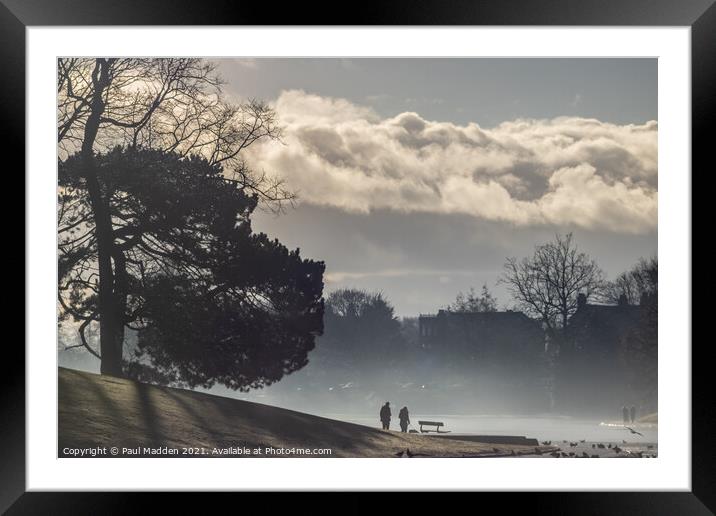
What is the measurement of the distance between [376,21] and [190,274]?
6077 mm

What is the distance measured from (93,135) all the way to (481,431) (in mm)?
7552

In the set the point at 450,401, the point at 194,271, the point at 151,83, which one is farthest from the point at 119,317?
the point at 450,401

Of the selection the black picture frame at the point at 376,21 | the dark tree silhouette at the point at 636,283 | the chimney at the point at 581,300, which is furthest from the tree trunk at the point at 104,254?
the dark tree silhouette at the point at 636,283

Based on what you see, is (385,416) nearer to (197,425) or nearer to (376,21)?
(197,425)

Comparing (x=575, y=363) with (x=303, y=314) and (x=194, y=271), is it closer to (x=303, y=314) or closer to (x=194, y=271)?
(x=303, y=314)

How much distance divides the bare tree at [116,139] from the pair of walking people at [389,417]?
12.3ft

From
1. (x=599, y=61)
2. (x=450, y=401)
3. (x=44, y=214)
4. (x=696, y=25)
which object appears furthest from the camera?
(x=450, y=401)

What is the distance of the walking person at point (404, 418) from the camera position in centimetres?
1447

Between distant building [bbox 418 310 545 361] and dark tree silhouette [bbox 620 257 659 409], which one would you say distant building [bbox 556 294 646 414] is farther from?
distant building [bbox 418 310 545 361]

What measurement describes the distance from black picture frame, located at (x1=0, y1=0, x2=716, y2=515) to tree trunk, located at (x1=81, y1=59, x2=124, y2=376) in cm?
412

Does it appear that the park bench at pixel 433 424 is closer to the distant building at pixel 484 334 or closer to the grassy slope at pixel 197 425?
the grassy slope at pixel 197 425

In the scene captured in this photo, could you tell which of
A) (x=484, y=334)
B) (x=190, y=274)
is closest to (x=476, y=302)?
(x=484, y=334)

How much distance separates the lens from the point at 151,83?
46.2 feet

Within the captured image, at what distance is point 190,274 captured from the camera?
13992 millimetres
